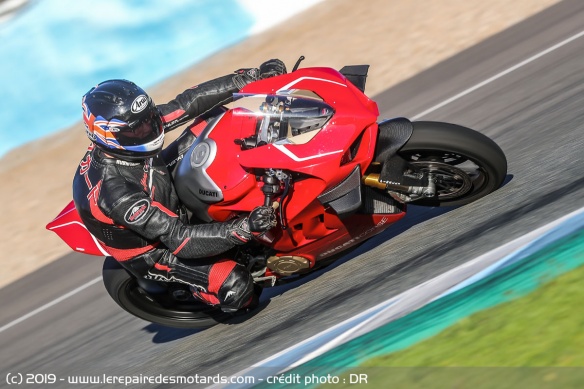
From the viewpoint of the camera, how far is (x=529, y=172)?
5.74 meters

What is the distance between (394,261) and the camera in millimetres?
5383

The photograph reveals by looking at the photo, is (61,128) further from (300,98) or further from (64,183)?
(300,98)

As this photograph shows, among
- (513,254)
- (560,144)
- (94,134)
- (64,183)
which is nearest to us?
(513,254)

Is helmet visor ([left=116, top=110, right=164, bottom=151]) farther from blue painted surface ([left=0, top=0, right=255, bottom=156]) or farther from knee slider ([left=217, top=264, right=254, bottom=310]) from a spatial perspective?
blue painted surface ([left=0, top=0, right=255, bottom=156])

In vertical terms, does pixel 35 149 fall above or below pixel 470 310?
above

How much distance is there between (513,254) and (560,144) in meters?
1.74

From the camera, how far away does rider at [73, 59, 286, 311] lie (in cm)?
500

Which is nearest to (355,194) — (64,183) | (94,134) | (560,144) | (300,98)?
(300,98)

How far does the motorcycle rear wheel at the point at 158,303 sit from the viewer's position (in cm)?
597

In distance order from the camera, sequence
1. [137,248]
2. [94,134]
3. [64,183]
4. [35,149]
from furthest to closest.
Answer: [35,149] < [64,183] < [137,248] < [94,134]

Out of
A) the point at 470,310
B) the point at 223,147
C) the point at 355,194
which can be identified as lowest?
the point at 470,310

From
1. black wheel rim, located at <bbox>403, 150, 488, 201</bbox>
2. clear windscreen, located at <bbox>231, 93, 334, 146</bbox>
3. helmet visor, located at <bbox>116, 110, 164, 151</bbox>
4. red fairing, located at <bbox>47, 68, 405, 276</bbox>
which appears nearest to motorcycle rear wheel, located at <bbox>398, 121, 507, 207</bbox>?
black wheel rim, located at <bbox>403, 150, 488, 201</bbox>

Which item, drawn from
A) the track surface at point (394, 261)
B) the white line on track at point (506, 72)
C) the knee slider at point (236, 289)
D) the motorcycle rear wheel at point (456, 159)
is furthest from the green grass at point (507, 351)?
the white line on track at point (506, 72)

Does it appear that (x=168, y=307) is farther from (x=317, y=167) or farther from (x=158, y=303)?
(x=317, y=167)
